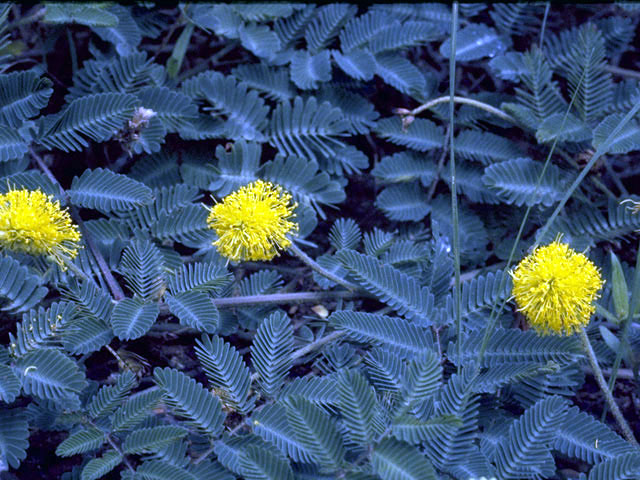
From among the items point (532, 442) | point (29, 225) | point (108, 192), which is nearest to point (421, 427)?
point (532, 442)

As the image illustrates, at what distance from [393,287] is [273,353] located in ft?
1.49

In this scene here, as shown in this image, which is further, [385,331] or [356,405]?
[385,331]

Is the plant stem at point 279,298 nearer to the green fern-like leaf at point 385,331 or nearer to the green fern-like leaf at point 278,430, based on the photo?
the green fern-like leaf at point 385,331

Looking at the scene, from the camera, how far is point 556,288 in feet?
6.51

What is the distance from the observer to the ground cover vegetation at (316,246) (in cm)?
Result: 196

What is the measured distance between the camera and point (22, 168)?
249cm

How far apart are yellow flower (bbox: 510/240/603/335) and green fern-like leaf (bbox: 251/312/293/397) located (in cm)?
69

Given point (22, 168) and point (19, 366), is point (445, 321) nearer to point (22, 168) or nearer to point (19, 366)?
point (19, 366)

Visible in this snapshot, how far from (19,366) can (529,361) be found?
1487mm

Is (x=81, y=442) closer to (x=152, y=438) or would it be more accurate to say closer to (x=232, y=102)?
(x=152, y=438)

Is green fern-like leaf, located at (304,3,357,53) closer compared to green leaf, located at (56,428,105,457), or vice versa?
green leaf, located at (56,428,105,457)

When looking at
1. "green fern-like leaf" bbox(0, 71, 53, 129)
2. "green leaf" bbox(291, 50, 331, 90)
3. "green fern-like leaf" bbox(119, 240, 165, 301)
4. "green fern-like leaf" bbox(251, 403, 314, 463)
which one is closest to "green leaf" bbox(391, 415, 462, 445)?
"green fern-like leaf" bbox(251, 403, 314, 463)

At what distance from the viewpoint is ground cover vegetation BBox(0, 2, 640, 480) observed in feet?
6.44

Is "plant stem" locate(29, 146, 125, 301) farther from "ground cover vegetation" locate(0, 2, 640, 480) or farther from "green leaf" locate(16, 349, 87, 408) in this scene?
"green leaf" locate(16, 349, 87, 408)
